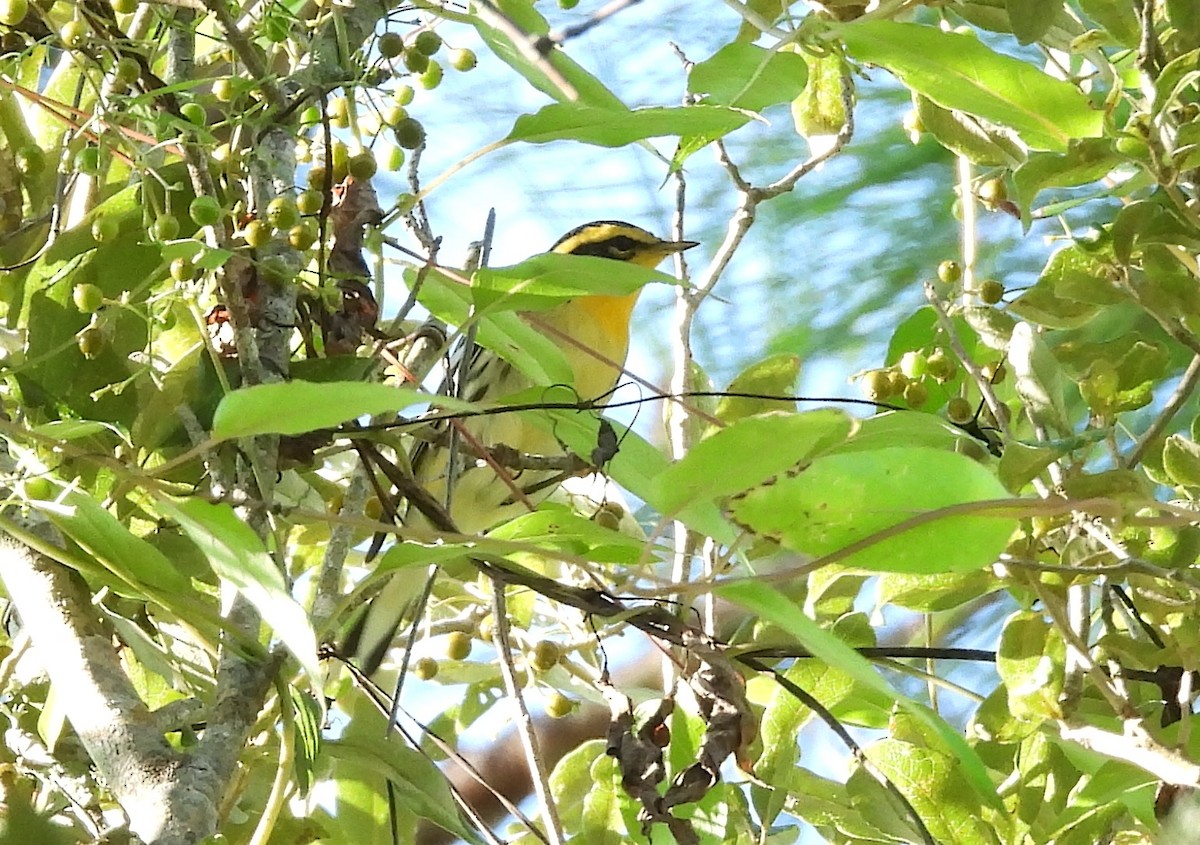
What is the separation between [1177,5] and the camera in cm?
75

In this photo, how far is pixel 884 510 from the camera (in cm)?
49

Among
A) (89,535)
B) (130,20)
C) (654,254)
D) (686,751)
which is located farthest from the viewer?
(654,254)

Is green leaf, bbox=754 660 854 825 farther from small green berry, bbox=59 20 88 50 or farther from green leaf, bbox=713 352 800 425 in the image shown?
small green berry, bbox=59 20 88 50

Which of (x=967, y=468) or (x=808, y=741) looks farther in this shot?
(x=808, y=741)

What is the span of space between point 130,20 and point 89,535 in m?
0.56

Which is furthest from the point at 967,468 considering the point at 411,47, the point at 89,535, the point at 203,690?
the point at 203,690

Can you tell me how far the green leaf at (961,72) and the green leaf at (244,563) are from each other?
353 mm

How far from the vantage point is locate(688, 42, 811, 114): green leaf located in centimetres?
67

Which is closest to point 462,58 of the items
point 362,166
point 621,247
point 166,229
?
point 362,166

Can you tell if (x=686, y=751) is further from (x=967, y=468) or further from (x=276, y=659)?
(x=967, y=468)

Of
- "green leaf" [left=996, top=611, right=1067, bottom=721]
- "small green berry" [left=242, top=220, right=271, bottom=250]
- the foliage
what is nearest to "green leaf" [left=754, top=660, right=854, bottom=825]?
the foliage

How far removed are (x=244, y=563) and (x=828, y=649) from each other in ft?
0.72

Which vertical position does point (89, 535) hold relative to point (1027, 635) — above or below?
above

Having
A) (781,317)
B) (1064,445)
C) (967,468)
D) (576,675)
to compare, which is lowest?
(576,675)
